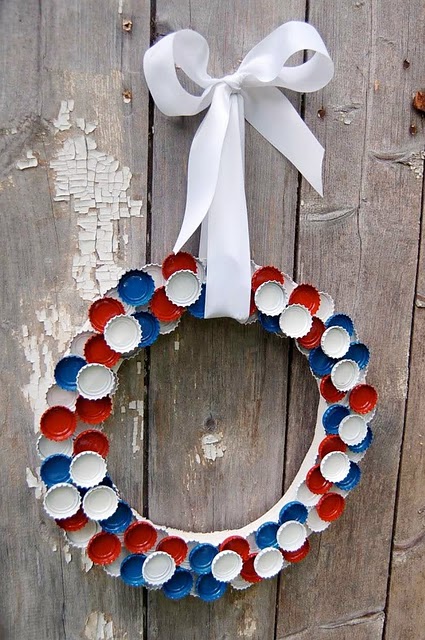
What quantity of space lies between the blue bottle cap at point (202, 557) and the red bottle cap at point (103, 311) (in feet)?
0.87

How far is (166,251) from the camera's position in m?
0.72

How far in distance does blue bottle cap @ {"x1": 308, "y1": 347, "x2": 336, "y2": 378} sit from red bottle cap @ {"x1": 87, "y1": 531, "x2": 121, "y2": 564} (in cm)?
29

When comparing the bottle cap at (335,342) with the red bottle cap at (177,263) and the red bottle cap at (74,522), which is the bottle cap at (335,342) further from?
the red bottle cap at (74,522)

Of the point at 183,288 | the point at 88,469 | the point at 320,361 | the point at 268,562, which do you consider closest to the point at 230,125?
the point at 183,288

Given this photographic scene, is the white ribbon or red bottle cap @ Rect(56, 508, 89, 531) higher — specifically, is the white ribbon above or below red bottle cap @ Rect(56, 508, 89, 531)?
above

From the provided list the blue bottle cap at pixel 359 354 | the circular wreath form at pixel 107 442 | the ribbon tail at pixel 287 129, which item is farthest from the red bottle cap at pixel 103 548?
the ribbon tail at pixel 287 129

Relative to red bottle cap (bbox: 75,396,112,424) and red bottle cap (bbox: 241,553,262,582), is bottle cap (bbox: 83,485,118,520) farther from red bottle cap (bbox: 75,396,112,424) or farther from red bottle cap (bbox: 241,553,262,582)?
red bottle cap (bbox: 241,553,262,582)

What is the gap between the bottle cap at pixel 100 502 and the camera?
66 cm

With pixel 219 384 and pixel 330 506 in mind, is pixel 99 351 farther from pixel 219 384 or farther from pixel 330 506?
pixel 330 506

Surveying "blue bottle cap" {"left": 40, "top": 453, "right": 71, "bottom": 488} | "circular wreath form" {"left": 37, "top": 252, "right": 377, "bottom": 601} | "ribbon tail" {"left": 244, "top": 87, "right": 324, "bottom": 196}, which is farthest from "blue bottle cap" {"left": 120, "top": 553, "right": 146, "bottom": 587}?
"ribbon tail" {"left": 244, "top": 87, "right": 324, "bottom": 196}

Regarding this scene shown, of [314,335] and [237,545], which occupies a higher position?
[314,335]

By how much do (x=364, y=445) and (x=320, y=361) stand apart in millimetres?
118

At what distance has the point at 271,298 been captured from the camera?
27.9 inches

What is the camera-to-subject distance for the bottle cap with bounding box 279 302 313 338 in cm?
72
